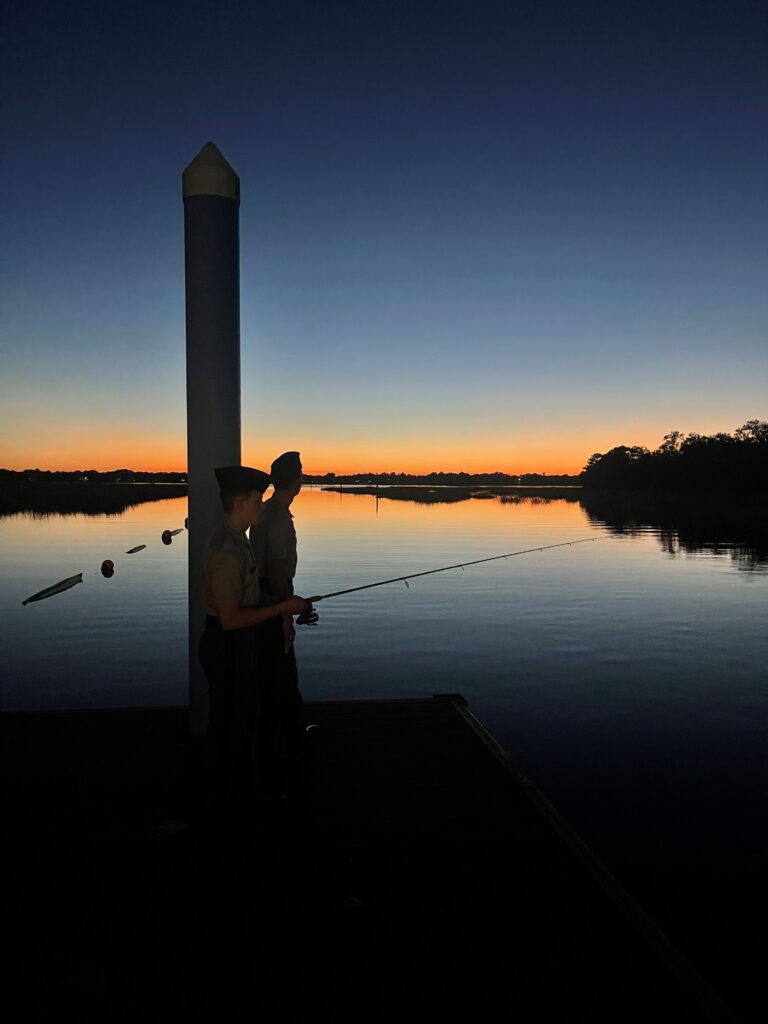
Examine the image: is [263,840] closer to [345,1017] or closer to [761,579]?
[345,1017]

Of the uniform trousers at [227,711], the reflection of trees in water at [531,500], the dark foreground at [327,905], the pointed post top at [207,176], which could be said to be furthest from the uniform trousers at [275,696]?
the reflection of trees in water at [531,500]

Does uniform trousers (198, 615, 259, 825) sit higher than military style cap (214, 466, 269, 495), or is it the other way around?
military style cap (214, 466, 269, 495)

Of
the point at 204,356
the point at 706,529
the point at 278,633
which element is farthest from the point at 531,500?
the point at 278,633

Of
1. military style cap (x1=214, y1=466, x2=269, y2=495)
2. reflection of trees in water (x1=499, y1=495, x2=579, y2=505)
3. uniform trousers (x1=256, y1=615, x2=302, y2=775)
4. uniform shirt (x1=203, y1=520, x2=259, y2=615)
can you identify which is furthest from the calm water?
reflection of trees in water (x1=499, y1=495, x2=579, y2=505)

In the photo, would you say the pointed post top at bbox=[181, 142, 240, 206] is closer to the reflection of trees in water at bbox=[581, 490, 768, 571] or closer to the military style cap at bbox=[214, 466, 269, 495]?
the military style cap at bbox=[214, 466, 269, 495]

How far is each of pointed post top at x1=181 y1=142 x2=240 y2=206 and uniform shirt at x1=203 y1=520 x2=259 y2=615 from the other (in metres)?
3.11

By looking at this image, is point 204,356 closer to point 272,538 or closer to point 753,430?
point 272,538

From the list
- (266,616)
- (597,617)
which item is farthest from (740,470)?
(266,616)

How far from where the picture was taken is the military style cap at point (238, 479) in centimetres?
425

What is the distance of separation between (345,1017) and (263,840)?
4.94ft

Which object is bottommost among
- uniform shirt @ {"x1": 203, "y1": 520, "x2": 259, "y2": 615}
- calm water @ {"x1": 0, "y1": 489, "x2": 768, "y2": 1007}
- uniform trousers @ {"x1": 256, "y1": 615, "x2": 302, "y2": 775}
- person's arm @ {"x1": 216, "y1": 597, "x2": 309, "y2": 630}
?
calm water @ {"x1": 0, "y1": 489, "x2": 768, "y2": 1007}

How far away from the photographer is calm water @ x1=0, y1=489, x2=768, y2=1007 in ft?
23.4

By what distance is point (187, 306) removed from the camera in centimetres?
593

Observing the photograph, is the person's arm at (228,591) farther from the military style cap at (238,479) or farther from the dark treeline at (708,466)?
the dark treeline at (708,466)
